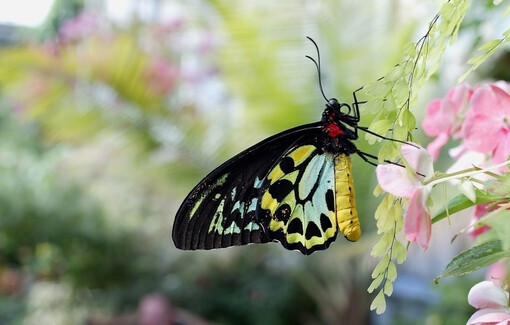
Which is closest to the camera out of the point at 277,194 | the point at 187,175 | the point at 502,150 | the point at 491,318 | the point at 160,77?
the point at 491,318

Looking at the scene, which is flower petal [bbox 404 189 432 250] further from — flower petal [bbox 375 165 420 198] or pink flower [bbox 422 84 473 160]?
pink flower [bbox 422 84 473 160]

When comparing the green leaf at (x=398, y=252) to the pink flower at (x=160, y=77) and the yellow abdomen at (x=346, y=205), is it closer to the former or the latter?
the yellow abdomen at (x=346, y=205)

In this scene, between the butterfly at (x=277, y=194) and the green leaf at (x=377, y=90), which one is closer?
the green leaf at (x=377, y=90)

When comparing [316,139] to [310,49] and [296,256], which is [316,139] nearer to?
[310,49]

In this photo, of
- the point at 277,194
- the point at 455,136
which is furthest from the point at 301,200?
the point at 455,136

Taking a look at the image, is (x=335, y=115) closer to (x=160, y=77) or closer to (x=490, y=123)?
(x=490, y=123)

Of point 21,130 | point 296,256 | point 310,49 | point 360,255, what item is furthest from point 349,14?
point 21,130

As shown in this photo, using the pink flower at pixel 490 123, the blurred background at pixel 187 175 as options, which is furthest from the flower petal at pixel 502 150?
the blurred background at pixel 187 175
